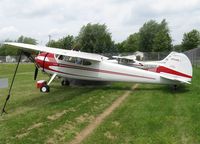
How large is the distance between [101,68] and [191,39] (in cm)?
5616

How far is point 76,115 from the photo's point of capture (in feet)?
31.2

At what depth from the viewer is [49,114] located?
31.6ft

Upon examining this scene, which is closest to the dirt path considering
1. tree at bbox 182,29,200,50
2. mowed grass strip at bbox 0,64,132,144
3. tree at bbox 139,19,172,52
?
mowed grass strip at bbox 0,64,132,144

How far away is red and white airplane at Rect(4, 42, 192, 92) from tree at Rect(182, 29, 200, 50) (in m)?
54.7

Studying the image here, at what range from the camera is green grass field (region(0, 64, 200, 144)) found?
283 inches

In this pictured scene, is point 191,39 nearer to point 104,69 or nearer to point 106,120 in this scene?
point 104,69

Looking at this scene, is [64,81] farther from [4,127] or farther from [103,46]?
[103,46]

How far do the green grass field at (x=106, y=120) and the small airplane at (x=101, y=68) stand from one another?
891 mm

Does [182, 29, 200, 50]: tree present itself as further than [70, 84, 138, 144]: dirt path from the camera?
Yes

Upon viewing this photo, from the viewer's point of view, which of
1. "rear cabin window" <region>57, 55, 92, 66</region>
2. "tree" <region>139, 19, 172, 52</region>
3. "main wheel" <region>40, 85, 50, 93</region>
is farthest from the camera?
"tree" <region>139, 19, 172, 52</region>

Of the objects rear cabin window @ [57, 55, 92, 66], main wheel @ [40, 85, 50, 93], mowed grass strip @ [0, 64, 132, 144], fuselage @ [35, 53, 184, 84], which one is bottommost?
mowed grass strip @ [0, 64, 132, 144]

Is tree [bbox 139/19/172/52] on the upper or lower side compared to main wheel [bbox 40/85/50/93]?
upper

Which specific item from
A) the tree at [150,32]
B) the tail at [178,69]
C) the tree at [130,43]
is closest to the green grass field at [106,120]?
the tail at [178,69]

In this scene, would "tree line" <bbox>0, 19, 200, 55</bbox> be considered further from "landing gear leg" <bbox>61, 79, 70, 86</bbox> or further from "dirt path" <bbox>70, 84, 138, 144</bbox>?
"dirt path" <bbox>70, 84, 138, 144</bbox>
